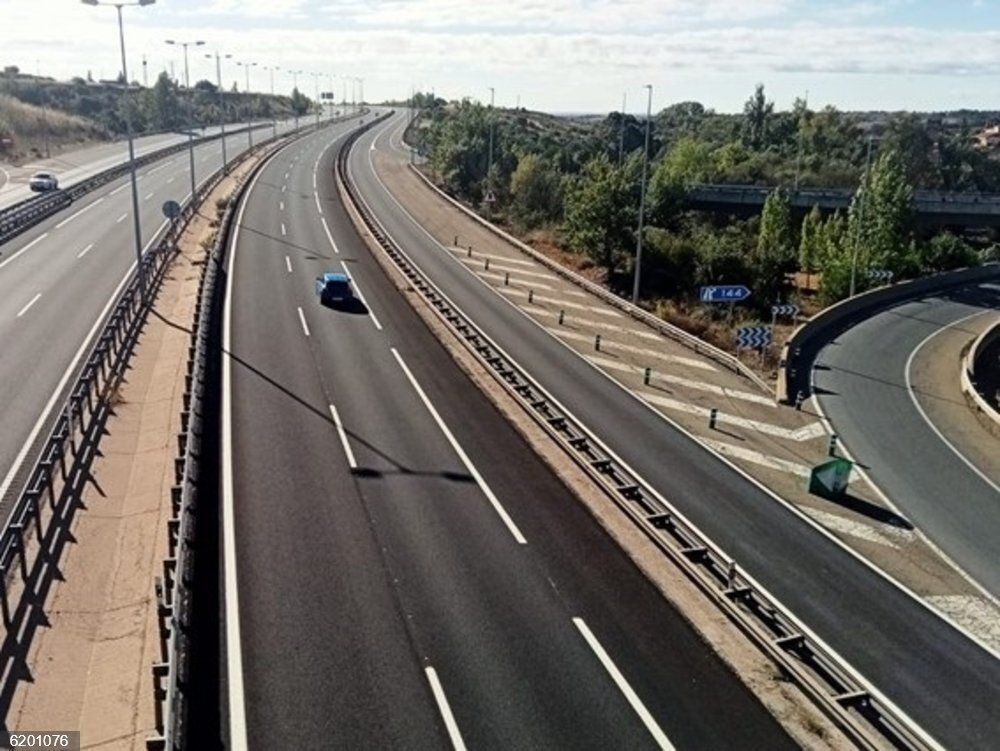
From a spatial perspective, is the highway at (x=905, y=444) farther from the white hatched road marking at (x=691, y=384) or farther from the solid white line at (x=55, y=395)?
the solid white line at (x=55, y=395)

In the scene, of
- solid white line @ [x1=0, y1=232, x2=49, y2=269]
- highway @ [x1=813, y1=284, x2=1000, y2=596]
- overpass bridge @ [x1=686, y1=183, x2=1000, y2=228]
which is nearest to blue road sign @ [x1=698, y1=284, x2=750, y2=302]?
highway @ [x1=813, y1=284, x2=1000, y2=596]

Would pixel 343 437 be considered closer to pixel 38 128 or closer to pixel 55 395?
pixel 55 395

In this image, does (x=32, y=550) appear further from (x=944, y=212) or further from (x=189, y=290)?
(x=944, y=212)

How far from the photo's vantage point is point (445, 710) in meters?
14.1

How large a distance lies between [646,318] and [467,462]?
811 inches

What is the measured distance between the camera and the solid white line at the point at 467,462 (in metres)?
20.6

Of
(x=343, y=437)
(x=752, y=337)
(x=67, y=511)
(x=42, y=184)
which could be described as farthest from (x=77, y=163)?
(x=67, y=511)

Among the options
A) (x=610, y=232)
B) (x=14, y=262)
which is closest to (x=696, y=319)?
(x=610, y=232)

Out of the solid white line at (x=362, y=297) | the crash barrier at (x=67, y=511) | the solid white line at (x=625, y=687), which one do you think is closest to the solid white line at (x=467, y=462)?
the solid white line at (x=625, y=687)

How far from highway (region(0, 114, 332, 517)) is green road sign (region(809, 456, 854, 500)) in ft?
70.4

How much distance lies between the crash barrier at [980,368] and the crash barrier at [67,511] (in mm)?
29558

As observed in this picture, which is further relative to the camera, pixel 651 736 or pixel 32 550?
pixel 32 550

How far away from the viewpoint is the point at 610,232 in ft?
177

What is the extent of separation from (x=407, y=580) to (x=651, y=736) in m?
6.12
